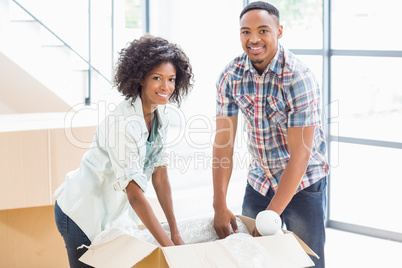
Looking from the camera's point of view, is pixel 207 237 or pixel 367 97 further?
pixel 367 97

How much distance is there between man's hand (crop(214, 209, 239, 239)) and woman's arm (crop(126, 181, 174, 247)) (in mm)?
275

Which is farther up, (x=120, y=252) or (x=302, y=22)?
(x=302, y=22)

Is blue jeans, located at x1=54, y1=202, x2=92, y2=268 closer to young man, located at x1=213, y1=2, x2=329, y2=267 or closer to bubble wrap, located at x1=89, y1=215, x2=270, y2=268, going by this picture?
bubble wrap, located at x1=89, y1=215, x2=270, y2=268

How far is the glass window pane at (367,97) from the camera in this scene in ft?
13.7

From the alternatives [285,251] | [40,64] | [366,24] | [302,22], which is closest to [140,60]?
[285,251]

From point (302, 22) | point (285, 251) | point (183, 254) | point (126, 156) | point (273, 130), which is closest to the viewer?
point (183, 254)

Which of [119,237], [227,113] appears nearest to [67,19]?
[227,113]

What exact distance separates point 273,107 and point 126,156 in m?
0.57

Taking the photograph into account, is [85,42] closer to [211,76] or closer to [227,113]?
[211,76]

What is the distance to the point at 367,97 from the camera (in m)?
4.31

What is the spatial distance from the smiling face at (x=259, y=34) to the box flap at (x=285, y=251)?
0.63 meters

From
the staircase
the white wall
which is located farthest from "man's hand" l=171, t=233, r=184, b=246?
the white wall

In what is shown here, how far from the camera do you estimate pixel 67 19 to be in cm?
446

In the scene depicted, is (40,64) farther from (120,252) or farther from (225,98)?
(120,252)
